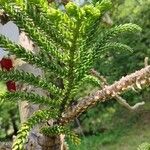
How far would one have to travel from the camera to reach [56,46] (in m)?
0.99

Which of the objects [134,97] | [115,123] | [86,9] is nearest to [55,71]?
[86,9]

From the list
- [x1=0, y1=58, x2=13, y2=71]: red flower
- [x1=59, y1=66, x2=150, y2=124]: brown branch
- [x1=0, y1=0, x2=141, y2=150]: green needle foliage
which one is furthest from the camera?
[x1=0, y1=58, x2=13, y2=71]: red flower

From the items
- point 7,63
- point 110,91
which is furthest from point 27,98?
point 7,63

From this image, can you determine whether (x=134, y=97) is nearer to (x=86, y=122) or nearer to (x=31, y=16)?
(x=86, y=122)

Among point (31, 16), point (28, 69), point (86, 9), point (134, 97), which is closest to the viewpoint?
point (86, 9)

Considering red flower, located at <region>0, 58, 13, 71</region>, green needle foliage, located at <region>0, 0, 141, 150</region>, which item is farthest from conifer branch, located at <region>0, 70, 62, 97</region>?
red flower, located at <region>0, 58, 13, 71</region>

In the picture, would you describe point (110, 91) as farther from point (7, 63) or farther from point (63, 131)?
point (7, 63)

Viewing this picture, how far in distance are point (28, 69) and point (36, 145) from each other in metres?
0.45

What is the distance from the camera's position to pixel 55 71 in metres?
0.98

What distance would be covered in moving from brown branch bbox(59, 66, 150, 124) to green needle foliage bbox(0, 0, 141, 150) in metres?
0.02

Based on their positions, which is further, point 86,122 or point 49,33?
point 86,122

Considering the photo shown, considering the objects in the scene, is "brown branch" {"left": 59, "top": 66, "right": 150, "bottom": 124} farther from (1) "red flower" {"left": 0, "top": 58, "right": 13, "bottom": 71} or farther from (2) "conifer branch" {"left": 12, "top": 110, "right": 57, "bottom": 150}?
(1) "red flower" {"left": 0, "top": 58, "right": 13, "bottom": 71}

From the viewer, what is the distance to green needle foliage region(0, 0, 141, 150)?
82 centimetres

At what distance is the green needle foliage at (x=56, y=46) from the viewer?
0.82 meters
